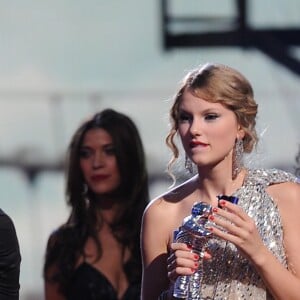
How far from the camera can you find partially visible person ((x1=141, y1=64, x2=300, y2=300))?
233cm

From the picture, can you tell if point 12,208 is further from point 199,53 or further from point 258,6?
point 258,6

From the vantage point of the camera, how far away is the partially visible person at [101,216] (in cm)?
338

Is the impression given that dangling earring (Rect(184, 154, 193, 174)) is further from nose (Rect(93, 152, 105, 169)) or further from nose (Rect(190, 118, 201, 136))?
nose (Rect(93, 152, 105, 169))

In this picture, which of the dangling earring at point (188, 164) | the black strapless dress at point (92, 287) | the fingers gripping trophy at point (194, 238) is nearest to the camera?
the fingers gripping trophy at point (194, 238)

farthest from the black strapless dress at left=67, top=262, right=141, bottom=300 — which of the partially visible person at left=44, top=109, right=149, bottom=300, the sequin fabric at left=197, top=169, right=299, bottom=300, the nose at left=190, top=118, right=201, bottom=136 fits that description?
the nose at left=190, top=118, right=201, bottom=136

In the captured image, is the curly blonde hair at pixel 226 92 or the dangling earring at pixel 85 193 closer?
the curly blonde hair at pixel 226 92

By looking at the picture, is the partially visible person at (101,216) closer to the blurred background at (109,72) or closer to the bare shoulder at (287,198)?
the blurred background at (109,72)

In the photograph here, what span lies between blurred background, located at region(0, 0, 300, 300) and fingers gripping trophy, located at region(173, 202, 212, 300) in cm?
149

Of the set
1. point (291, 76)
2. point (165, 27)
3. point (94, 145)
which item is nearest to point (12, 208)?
point (94, 145)

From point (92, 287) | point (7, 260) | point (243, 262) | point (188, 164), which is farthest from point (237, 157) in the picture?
point (92, 287)

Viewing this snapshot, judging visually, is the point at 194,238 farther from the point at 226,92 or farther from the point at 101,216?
the point at 101,216

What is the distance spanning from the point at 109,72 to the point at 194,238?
170cm

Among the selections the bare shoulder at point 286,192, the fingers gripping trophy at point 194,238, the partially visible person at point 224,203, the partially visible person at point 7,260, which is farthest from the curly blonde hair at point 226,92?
the partially visible person at point 7,260

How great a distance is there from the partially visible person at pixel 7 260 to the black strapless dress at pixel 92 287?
1.02 m
